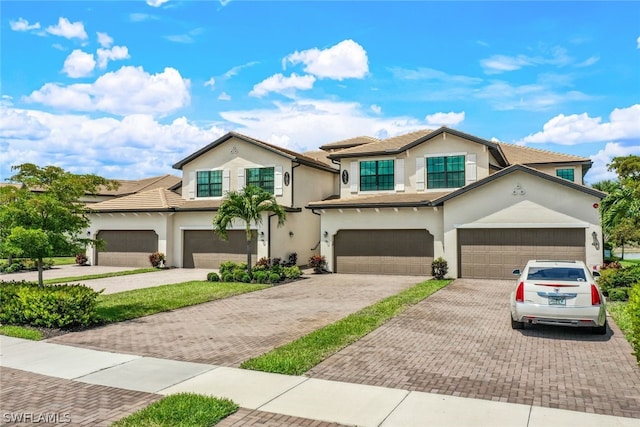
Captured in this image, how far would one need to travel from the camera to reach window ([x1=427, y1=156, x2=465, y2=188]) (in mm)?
23297

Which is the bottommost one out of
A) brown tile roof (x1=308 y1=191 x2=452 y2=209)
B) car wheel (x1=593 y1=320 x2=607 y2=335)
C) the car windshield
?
car wheel (x1=593 y1=320 x2=607 y2=335)

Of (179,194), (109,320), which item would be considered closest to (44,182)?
(109,320)

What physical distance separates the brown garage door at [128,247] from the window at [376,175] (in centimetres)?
1315

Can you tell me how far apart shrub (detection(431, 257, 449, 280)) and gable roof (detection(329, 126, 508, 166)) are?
656cm

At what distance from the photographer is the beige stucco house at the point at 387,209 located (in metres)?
19.3

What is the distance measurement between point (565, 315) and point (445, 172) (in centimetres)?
1484

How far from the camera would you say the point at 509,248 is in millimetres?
19859

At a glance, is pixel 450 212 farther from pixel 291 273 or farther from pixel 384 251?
pixel 291 273

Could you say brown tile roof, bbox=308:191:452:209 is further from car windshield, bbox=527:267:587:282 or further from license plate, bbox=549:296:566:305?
license plate, bbox=549:296:566:305

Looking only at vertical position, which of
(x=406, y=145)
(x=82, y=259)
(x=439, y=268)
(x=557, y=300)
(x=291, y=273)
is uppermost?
(x=406, y=145)

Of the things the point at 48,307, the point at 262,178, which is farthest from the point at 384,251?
the point at 48,307

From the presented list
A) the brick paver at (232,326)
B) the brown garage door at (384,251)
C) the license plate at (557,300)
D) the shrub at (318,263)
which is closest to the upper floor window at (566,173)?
the brown garage door at (384,251)

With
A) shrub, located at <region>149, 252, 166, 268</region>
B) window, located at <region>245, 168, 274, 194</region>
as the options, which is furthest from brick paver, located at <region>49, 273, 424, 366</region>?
shrub, located at <region>149, 252, 166, 268</region>

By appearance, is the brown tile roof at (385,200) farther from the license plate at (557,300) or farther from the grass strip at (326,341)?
the license plate at (557,300)
